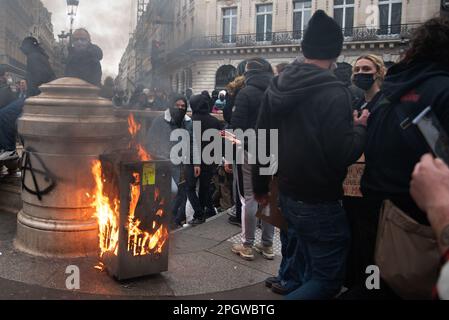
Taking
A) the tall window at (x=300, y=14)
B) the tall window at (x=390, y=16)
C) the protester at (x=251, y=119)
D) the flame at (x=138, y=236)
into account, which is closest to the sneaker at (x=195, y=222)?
the protester at (x=251, y=119)

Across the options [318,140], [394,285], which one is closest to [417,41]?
[318,140]

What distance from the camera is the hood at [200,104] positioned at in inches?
247

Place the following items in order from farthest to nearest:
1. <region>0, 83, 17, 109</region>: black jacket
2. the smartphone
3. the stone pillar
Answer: <region>0, 83, 17, 109</region>: black jacket
the stone pillar
the smartphone

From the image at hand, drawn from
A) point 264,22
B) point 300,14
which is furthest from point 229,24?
point 300,14

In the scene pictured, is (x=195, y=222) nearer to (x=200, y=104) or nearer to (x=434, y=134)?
(x=200, y=104)

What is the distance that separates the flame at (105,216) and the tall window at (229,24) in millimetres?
33718

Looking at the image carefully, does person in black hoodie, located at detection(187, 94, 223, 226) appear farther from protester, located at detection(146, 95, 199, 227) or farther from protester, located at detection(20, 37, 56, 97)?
protester, located at detection(20, 37, 56, 97)

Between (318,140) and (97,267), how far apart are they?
2274 millimetres

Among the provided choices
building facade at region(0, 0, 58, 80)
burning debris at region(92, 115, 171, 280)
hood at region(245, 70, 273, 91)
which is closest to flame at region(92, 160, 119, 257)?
burning debris at region(92, 115, 171, 280)

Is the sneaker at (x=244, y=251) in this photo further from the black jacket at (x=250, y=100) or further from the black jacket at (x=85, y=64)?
the black jacket at (x=85, y=64)

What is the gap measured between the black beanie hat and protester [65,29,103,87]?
12.7 feet

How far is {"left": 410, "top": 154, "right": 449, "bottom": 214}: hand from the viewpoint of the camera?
1.28 m

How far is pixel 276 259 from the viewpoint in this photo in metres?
4.46

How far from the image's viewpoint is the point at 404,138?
2055mm
